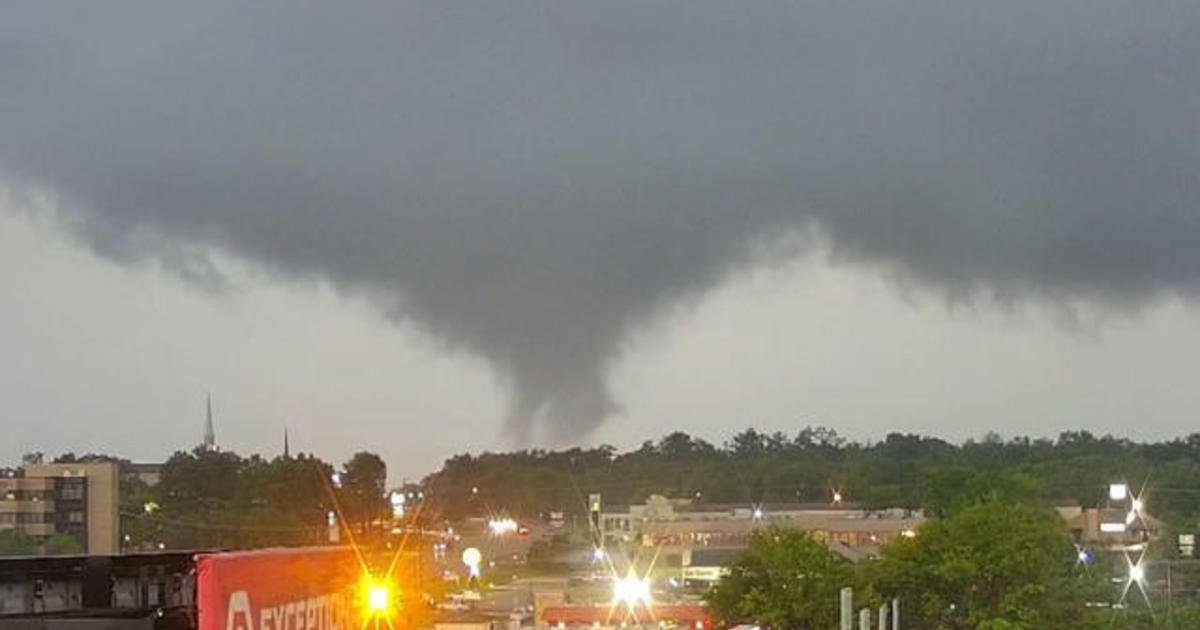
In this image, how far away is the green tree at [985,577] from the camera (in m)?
57.6

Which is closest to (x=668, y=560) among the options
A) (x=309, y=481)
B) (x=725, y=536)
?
(x=725, y=536)

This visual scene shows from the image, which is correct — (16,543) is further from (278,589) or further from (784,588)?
(278,589)

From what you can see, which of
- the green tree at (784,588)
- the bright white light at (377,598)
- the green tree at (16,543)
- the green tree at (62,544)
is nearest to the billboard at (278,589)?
the bright white light at (377,598)

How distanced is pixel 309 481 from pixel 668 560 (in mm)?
30264

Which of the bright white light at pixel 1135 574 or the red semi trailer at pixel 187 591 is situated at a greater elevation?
the red semi trailer at pixel 187 591

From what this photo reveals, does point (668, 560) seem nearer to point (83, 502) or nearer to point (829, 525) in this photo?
point (829, 525)

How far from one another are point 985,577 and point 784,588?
7406 millimetres

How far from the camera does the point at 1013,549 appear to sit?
2298 inches

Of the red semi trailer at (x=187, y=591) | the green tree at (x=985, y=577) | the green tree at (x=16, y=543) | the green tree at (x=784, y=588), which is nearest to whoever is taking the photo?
the red semi trailer at (x=187, y=591)

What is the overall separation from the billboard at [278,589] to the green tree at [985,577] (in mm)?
45365

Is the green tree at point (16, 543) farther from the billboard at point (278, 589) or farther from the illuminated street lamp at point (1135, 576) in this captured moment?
the billboard at point (278, 589)

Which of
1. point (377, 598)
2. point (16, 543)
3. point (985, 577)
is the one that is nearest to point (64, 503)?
point (16, 543)

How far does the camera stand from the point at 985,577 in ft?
193

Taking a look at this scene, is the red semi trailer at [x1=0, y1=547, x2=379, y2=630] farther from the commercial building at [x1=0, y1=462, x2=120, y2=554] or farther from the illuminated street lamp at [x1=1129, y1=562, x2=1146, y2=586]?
the commercial building at [x1=0, y1=462, x2=120, y2=554]
